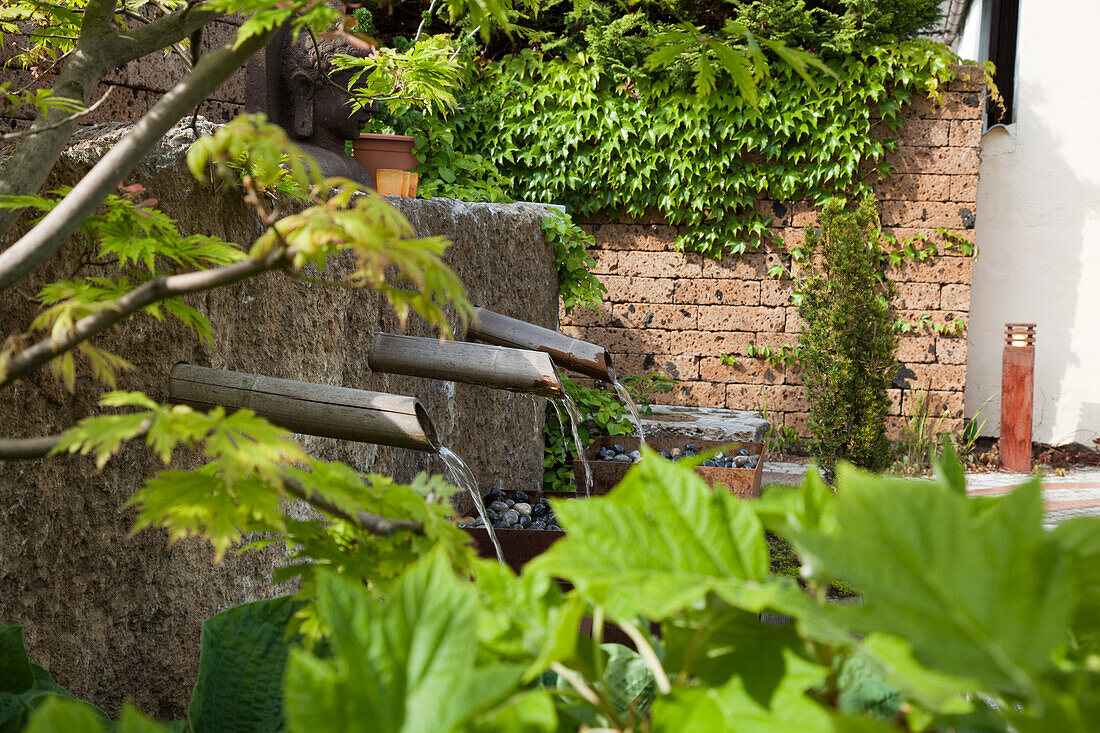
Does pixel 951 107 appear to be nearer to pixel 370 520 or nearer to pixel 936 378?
pixel 936 378

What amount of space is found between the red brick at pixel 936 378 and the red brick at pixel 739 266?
1.48m

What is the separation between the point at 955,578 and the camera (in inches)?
11.7

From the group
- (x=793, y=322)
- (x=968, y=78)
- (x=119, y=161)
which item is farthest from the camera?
(x=793, y=322)

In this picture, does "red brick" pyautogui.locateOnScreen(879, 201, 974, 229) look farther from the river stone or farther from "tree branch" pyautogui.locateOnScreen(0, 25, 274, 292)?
"tree branch" pyautogui.locateOnScreen(0, 25, 274, 292)

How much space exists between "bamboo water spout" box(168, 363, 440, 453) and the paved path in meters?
4.36

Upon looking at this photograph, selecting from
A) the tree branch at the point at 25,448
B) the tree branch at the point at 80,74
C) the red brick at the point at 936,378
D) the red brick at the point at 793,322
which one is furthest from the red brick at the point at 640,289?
the tree branch at the point at 25,448

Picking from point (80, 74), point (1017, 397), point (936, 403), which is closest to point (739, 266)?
point (936, 403)

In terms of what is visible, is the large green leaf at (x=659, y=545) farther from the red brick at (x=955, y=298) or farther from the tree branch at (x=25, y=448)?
the red brick at (x=955, y=298)

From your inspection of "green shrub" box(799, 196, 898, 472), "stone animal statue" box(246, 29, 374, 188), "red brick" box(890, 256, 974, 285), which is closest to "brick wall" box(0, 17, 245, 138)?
"stone animal statue" box(246, 29, 374, 188)

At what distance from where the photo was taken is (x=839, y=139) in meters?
6.51

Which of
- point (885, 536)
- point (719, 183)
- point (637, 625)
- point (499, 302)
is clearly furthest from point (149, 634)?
point (719, 183)

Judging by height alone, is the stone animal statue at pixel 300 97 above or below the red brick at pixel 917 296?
above

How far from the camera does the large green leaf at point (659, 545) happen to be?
0.37 meters

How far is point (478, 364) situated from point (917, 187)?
18.9 ft
